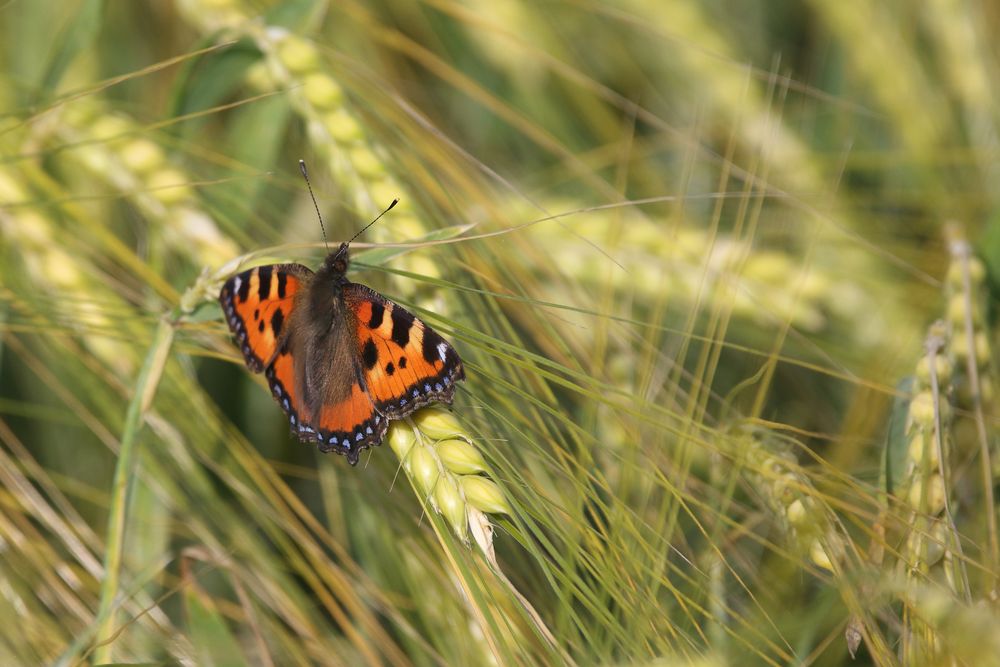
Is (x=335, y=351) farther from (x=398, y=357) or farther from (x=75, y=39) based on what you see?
(x=75, y=39)

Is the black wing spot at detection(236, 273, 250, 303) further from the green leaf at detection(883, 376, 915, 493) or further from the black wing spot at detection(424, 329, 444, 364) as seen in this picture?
the green leaf at detection(883, 376, 915, 493)

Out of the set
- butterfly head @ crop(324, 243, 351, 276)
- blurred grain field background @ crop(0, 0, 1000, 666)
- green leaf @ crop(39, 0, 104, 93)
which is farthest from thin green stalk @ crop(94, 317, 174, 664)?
green leaf @ crop(39, 0, 104, 93)

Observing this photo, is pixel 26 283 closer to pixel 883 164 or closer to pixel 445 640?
pixel 445 640

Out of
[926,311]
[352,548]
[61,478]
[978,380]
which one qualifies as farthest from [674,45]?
[61,478]

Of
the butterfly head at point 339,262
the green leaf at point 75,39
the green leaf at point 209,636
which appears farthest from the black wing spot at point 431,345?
the green leaf at point 75,39

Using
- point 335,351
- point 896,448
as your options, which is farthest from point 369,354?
point 896,448

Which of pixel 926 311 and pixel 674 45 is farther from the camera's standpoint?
pixel 674 45
